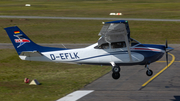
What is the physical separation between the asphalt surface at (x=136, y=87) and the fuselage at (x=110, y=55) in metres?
2.71

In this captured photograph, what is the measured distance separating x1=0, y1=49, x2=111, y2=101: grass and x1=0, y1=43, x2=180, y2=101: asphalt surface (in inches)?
71.1

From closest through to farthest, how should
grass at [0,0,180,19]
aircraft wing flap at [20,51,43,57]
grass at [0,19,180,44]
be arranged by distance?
aircraft wing flap at [20,51,43,57] → grass at [0,19,180,44] → grass at [0,0,180,19]

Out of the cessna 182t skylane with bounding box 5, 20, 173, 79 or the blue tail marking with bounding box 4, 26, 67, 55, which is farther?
the blue tail marking with bounding box 4, 26, 67, 55

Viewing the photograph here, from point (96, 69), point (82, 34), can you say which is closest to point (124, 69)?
point (96, 69)

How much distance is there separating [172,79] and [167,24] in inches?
1504

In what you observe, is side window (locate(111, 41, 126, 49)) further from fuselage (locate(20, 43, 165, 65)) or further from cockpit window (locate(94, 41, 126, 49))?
fuselage (locate(20, 43, 165, 65))

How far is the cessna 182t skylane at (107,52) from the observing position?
2061 cm

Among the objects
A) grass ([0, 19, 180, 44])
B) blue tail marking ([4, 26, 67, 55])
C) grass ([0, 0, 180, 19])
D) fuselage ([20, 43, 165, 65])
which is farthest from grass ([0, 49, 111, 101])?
grass ([0, 0, 180, 19])

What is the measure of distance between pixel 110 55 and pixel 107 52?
1.03 ft

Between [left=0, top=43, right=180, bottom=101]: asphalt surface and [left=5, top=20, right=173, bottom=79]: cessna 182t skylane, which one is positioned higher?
[left=5, top=20, right=173, bottom=79]: cessna 182t skylane

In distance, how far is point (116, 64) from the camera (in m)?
21.2

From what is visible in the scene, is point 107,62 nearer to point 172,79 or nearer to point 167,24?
point 172,79

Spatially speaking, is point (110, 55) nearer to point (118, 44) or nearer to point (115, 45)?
point (115, 45)

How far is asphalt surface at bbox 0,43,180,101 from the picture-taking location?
21.5 metres
